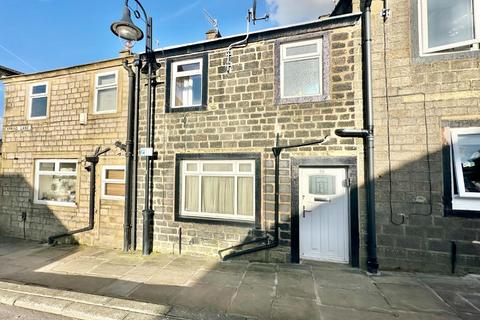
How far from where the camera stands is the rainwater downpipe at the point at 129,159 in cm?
625

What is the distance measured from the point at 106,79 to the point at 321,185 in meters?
6.51

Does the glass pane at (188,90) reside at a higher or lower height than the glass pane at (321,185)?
higher

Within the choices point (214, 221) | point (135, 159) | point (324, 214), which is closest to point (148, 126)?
point (135, 159)

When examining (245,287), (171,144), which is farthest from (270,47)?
(245,287)

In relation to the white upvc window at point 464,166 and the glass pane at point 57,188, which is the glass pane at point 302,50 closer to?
the white upvc window at point 464,166

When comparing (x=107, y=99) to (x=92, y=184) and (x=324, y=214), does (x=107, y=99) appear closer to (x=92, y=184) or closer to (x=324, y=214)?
(x=92, y=184)

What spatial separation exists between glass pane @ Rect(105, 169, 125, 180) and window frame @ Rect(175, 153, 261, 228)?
5.44 ft

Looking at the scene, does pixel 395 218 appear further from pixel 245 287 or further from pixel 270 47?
pixel 270 47

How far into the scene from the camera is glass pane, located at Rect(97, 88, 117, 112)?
694 cm

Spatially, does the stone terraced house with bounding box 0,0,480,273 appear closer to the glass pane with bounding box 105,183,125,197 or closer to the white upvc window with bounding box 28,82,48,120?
the glass pane with bounding box 105,183,125,197

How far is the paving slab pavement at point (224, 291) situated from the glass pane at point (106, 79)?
4.69 metres

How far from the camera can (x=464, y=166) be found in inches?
182

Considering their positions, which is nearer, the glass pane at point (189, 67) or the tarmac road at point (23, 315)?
the tarmac road at point (23, 315)

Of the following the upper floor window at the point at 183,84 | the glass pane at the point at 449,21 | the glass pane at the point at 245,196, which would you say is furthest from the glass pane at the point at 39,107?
the glass pane at the point at 449,21
